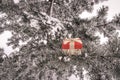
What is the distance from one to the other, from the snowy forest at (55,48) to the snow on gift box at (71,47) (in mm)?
85

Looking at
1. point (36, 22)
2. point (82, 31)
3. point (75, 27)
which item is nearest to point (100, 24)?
point (75, 27)

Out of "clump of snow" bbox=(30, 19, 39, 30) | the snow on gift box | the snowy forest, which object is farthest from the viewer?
"clump of snow" bbox=(30, 19, 39, 30)

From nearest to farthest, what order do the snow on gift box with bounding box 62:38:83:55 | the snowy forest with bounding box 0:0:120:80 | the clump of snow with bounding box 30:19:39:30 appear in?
the snowy forest with bounding box 0:0:120:80 < the snow on gift box with bounding box 62:38:83:55 < the clump of snow with bounding box 30:19:39:30

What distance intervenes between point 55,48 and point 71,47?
1.01 feet

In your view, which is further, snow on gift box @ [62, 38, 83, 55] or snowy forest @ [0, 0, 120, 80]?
snow on gift box @ [62, 38, 83, 55]

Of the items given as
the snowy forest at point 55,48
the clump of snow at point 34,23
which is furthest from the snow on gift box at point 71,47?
the clump of snow at point 34,23

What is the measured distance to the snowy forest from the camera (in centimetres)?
371

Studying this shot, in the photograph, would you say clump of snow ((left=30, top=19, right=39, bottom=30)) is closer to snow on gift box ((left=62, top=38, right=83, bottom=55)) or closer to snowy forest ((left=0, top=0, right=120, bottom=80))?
snowy forest ((left=0, top=0, right=120, bottom=80))

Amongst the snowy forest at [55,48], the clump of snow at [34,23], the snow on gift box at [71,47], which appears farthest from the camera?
the clump of snow at [34,23]

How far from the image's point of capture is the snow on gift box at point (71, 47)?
3.86 m

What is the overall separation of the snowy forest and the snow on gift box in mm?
85

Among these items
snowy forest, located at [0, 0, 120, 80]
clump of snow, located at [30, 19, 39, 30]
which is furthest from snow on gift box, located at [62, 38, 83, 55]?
clump of snow, located at [30, 19, 39, 30]

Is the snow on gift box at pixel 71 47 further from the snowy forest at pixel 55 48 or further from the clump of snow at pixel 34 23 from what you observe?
the clump of snow at pixel 34 23

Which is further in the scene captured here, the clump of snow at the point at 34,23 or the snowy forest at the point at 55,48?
the clump of snow at the point at 34,23
